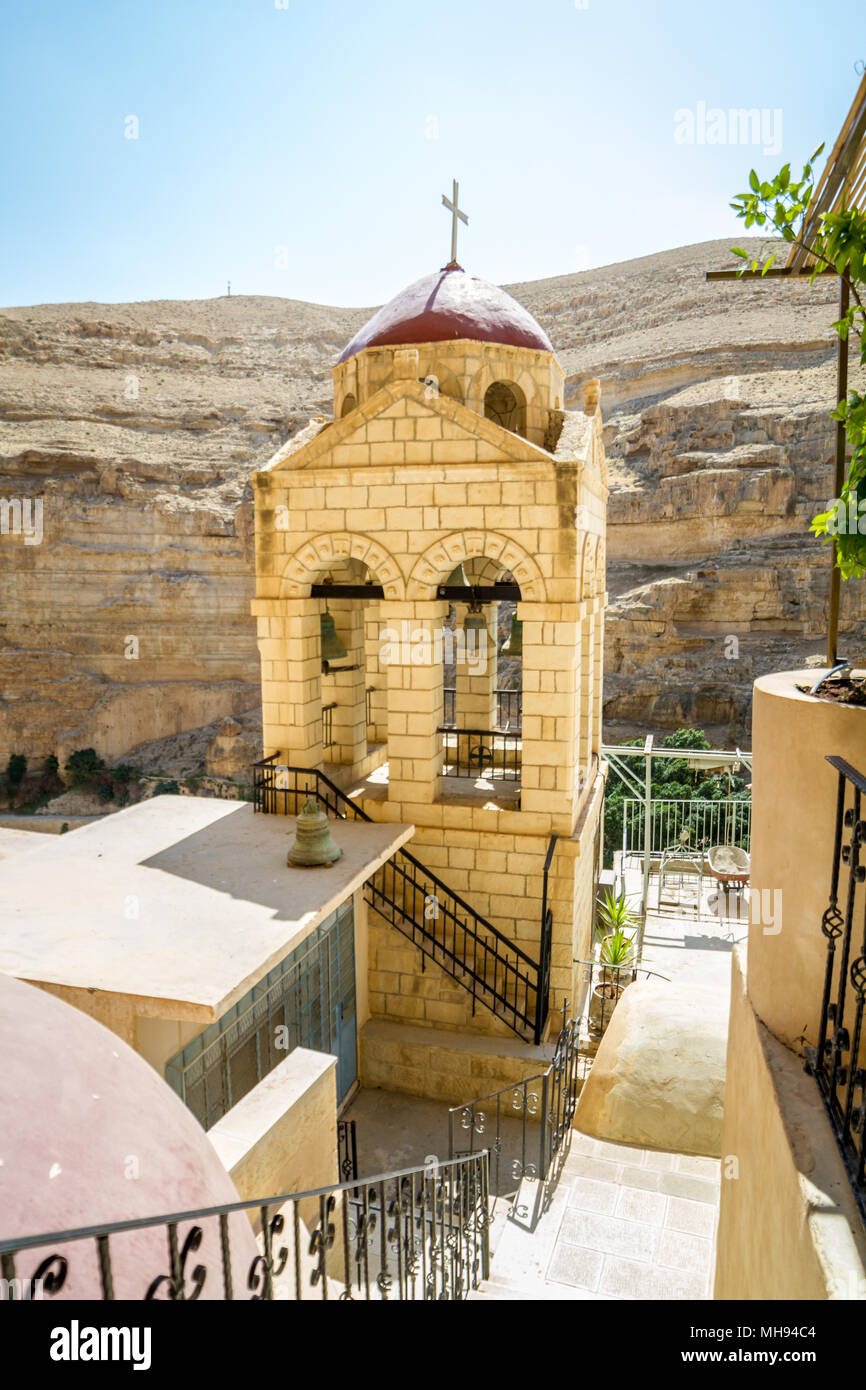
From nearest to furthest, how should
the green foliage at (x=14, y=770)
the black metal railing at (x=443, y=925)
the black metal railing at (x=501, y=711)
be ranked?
the black metal railing at (x=443, y=925), the black metal railing at (x=501, y=711), the green foliage at (x=14, y=770)

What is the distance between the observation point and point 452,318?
9.55 metres

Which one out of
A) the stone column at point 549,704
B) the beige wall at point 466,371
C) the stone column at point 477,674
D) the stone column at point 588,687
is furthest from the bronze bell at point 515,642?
the beige wall at point 466,371

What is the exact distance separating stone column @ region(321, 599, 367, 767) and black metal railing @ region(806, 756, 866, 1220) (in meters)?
7.88

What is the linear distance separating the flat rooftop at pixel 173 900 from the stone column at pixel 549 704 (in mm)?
1549

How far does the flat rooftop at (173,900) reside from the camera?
17.7 feet

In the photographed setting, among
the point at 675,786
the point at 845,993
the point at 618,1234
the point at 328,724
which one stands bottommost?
the point at 618,1234

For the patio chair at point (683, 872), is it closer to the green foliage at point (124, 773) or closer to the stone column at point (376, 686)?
the stone column at point (376, 686)

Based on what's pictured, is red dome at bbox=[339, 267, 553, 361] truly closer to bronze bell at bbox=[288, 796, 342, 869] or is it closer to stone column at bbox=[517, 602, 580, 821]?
stone column at bbox=[517, 602, 580, 821]

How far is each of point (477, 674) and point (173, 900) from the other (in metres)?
5.58

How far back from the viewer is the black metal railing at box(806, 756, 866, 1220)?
2.65m

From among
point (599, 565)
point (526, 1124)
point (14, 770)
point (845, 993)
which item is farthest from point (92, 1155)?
point (14, 770)

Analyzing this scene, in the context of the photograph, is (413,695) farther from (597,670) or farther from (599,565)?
(597,670)
